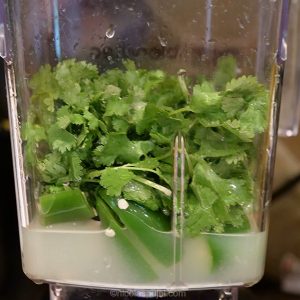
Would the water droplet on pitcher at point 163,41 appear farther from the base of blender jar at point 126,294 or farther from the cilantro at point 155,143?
the base of blender jar at point 126,294

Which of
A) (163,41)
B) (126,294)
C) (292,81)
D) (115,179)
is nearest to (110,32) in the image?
(163,41)

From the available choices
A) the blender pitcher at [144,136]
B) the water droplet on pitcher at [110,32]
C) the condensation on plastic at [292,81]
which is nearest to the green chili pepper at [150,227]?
the blender pitcher at [144,136]

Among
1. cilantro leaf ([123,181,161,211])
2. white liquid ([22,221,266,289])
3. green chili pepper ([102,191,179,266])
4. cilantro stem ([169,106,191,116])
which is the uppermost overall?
cilantro stem ([169,106,191,116])

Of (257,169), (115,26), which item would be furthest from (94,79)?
(257,169)

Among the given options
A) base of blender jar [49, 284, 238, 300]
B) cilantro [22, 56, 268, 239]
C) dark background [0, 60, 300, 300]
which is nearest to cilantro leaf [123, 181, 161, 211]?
cilantro [22, 56, 268, 239]

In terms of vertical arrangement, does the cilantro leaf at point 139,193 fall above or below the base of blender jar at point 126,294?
above

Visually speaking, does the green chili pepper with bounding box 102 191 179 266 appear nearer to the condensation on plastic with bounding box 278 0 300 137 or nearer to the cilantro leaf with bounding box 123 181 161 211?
the cilantro leaf with bounding box 123 181 161 211

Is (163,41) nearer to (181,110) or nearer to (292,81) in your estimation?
(181,110)
